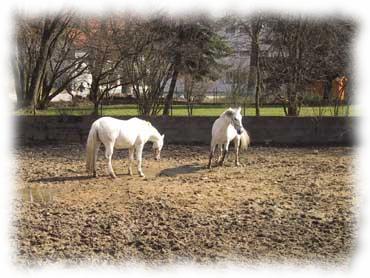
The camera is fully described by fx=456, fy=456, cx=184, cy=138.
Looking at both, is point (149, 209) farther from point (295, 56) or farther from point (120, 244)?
point (295, 56)

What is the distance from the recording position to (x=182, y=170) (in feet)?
27.3

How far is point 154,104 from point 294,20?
4620 mm

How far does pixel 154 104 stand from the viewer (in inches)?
535

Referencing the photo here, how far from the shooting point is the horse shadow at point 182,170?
8.00 meters

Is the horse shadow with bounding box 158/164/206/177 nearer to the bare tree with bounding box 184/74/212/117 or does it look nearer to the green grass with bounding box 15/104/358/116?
the green grass with bounding box 15/104/358/116

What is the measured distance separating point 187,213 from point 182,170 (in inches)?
124

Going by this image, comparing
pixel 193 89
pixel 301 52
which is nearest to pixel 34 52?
pixel 193 89

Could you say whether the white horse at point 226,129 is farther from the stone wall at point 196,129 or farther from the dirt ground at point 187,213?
the stone wall at point 196,129

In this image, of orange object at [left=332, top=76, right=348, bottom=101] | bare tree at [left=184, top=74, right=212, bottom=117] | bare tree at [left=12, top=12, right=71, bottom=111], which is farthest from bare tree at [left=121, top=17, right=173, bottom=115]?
orange object at [left=332, top=76, right=348, bottom=101]

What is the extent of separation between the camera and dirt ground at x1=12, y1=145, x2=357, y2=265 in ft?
13.0

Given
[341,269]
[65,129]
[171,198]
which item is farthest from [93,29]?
[341,269]

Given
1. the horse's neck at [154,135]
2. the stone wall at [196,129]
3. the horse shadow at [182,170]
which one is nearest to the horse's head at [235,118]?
the horse shadow at [182,170]

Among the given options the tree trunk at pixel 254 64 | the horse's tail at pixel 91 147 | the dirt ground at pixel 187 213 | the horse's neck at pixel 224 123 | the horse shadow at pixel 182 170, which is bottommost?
the dirt ground at pixel 187 213

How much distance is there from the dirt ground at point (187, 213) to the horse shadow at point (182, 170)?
18mm
